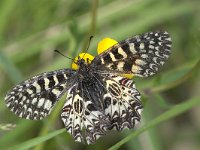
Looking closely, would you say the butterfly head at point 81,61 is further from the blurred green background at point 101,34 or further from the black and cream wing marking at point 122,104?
the blurred green background at point 101,34

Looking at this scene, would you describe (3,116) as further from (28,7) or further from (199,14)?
(199,14)

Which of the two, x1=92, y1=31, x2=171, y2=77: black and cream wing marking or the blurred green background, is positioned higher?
the blurred green background

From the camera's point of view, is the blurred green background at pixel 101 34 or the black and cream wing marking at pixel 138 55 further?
the blurred green background at pixel 101 34

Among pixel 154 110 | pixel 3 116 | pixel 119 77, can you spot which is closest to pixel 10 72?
pixel 119 77

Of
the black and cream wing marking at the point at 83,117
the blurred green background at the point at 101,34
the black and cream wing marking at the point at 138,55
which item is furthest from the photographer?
the blurred green background at the point at 101,34

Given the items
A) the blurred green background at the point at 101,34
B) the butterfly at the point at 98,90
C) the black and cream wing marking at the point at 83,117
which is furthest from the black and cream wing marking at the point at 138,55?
the blurred green background at the point at 101,34

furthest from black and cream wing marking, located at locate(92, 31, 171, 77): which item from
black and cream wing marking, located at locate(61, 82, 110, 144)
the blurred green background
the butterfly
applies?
the blurred green background

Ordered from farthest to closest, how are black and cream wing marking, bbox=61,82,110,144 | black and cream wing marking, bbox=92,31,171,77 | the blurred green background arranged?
the blurred green background
black and cream wing marking, bbox=92,31,171,77
black and cream wing marking, bbox=61,82,110,144

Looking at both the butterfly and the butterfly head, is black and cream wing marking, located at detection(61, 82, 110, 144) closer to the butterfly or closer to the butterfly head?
the butterfly

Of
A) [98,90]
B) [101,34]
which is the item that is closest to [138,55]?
[98,90]
